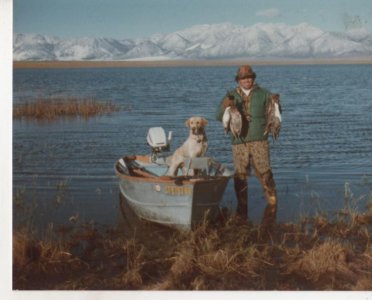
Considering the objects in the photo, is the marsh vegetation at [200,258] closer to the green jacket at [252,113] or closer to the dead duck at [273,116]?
the green jacket at [252,113]

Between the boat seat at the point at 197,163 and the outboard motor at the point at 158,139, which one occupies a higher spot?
the outboard motor at the point at 158,139

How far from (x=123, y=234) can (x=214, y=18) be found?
3174 mm

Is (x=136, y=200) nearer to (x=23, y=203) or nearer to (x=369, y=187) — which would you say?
(x=23, y=203)

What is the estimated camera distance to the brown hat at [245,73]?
8.38 m

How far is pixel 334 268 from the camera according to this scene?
7.77 meters

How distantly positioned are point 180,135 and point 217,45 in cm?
140

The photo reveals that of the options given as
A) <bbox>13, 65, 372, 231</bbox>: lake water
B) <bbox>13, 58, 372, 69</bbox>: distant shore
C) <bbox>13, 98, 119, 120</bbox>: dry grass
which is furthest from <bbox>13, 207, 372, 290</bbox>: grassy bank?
<bbox>13, 58, 372, 69</bbox>: distant shore

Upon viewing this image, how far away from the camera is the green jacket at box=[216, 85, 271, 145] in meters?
8.40

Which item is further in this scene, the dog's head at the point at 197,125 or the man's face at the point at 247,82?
the man's face at the point at 247,82

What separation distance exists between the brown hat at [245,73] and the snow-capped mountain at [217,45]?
2.16 feet

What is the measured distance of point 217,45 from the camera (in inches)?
357

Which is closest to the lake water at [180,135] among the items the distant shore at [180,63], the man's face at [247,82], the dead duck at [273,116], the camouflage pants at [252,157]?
the distant shore at [180,63]
